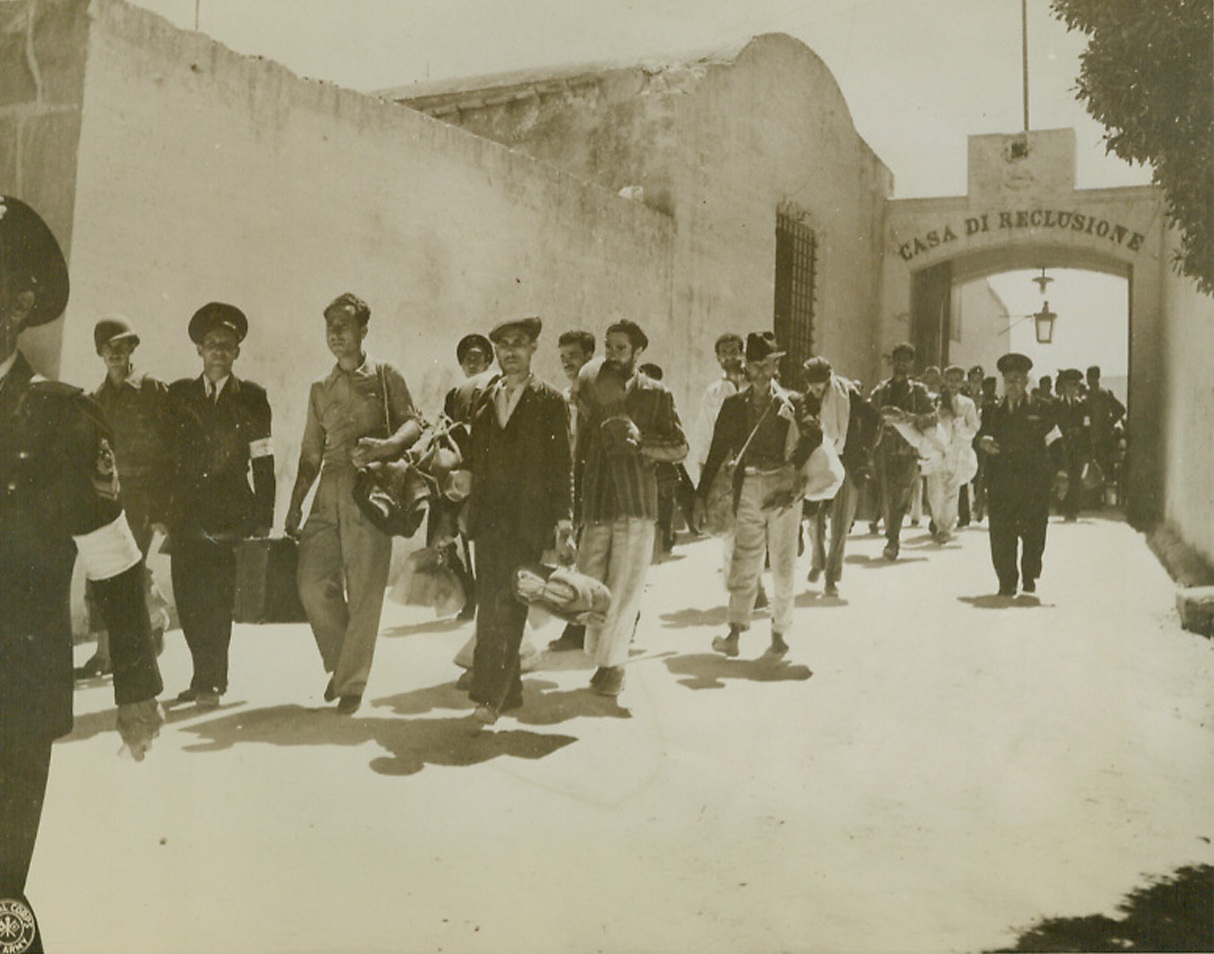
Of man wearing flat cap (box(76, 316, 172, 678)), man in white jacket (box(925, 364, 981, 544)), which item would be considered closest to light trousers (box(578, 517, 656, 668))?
man wearing flat cap (box(76, 316, 172, 678))

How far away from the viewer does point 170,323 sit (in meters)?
4.78

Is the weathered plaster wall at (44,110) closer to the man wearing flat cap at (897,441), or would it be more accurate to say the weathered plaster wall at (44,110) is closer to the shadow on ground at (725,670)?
the shadow on ground at (725,670)

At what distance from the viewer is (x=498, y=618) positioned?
14.8 ft

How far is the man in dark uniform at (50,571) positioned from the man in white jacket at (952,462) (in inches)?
329

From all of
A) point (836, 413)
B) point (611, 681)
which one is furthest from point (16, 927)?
point (836, 413)

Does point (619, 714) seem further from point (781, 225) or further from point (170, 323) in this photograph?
point (781, 225)

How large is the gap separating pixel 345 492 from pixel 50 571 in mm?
1893

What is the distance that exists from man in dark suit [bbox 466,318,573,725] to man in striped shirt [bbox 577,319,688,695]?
53 centimetres

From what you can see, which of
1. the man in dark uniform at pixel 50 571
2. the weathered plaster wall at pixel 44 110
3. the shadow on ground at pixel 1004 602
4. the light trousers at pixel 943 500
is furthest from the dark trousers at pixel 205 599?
the light trousers at pixel 943 500

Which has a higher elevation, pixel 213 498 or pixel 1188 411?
pixel 1188 411

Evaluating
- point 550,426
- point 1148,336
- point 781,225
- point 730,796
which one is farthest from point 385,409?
point 1148,336

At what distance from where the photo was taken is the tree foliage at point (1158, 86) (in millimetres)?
4605

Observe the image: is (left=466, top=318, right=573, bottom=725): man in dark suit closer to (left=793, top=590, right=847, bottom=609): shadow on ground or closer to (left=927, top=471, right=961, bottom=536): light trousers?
(left=793, top=590, right=847, bottom=609): shadow on ground

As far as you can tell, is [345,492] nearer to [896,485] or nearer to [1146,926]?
[1146,926]
